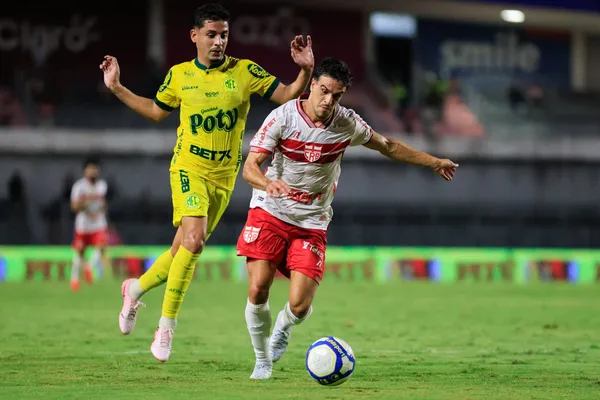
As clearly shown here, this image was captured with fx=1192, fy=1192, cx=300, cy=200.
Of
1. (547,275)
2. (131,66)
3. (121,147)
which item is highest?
(131,66)

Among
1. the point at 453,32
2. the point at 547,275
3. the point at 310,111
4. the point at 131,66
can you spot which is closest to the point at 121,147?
the point at 131,66

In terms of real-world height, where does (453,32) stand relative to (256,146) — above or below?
above

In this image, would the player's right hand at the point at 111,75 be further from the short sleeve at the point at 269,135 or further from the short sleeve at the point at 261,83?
the short sleeve at the point at 269,135

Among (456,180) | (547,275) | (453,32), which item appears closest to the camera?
(547,275)

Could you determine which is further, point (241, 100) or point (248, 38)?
point (248, 38)

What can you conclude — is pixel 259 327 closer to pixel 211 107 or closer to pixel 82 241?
pixel 211 107

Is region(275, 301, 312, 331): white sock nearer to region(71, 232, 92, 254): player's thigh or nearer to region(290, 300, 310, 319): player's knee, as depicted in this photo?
region(290, 300, 310, 319): player's knee

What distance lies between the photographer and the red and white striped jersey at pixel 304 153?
27.8ft

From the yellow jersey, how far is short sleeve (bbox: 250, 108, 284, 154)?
0.73 meters

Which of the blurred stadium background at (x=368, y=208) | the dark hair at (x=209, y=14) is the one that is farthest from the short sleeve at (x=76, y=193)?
the dark hair at (x=209, y=14)

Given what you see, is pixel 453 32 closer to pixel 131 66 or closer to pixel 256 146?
pixel 131 66

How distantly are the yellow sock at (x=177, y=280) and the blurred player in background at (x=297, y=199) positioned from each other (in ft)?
1.71

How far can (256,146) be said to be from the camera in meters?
8.33

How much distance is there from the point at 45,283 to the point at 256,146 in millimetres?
14663
